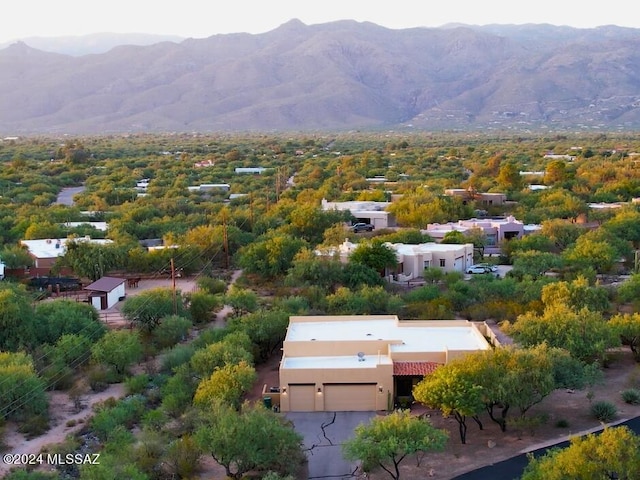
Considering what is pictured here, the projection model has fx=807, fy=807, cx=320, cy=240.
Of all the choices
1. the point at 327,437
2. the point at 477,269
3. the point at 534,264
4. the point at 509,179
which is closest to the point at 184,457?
the point at 327,437

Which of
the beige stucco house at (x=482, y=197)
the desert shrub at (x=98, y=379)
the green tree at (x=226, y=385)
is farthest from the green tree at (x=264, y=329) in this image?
the beige stucco house at (x=482, y=197)

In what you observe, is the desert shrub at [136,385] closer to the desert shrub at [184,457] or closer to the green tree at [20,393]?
the green tree at [20,393]

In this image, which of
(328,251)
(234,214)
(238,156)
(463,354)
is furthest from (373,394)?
(238,156)

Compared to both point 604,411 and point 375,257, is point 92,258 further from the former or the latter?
point 604,411

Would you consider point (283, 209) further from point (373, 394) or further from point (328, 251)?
point (373, 394)

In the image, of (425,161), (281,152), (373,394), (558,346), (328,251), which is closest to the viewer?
(373,394)

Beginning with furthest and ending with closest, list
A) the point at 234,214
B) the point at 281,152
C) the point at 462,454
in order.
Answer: the point at 281,152, the point at 234,214, the point at 462,454

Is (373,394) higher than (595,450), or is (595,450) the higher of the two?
(595,450)

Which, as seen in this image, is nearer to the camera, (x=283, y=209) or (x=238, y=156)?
(x=283, y=209)
